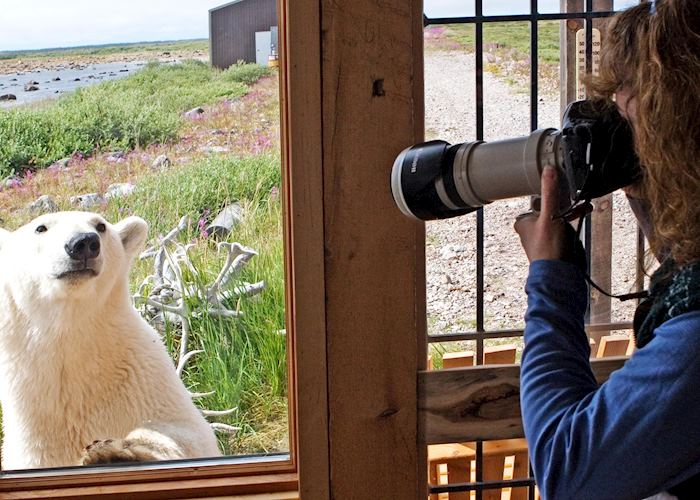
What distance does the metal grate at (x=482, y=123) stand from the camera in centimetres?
142

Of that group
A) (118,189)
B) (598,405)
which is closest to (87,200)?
(118,189)

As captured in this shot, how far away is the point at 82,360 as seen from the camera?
1.55m

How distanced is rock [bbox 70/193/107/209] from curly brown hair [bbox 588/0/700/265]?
3.24 ft

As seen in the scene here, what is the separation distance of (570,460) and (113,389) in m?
0.99

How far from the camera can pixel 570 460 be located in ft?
2.62

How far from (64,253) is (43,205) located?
87mm

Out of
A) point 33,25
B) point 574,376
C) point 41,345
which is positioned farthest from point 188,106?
point 574,376

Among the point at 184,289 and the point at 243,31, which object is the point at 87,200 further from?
the point at 243,31

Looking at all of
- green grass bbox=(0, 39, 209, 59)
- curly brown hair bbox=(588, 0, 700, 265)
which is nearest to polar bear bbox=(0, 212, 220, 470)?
green grass bbox=(0, 39, 209, 59)

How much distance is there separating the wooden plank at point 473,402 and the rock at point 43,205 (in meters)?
0.67

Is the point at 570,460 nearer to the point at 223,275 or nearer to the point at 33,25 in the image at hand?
the point at 223,275

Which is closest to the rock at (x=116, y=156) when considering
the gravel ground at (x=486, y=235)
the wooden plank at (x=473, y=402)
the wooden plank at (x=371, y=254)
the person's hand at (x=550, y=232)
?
the wooden plank at (x=371, y=254)

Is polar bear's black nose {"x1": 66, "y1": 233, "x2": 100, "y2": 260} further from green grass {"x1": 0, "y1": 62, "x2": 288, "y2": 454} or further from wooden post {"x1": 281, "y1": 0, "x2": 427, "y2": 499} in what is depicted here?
wooden post {"x1": 281, "y1": 0, "x2": 427, "y2": 499}

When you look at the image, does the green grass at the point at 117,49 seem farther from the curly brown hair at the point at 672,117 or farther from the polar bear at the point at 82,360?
the curly brown hair at the point at 672,117
